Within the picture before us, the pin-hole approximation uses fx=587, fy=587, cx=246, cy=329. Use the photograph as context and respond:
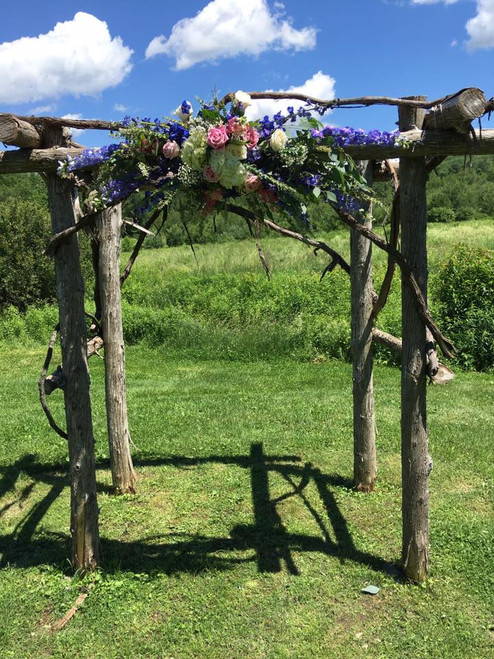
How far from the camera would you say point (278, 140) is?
2.96m

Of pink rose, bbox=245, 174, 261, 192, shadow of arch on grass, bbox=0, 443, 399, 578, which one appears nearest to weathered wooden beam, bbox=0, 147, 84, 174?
pink rose, bbox=245, 174, 261, 192

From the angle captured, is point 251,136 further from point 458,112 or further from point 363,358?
point 363,358

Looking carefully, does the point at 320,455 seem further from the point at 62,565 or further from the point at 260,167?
the point at 260,167

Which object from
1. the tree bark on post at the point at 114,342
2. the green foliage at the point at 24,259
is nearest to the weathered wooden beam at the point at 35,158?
the tree bark on post at the point at 114,342

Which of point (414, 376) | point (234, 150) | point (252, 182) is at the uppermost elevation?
point (234, 150)

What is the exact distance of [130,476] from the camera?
209 inches

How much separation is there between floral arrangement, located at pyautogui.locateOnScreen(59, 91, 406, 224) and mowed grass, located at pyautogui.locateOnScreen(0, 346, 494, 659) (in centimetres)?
244

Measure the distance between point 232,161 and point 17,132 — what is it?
1.37m

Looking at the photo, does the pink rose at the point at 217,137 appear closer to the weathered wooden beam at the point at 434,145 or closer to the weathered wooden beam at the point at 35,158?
the weathered wooden beam at the point at 434,145

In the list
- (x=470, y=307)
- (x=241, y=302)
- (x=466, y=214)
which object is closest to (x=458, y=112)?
(x=470, y=307)

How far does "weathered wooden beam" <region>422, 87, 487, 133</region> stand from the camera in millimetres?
3023

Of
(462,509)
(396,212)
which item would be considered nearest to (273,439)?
(462,509)

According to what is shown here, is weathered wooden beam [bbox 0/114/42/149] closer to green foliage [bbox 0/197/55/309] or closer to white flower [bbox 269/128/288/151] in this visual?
white flower [bbox 269/128/288/151]

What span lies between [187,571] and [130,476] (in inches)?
56.6
